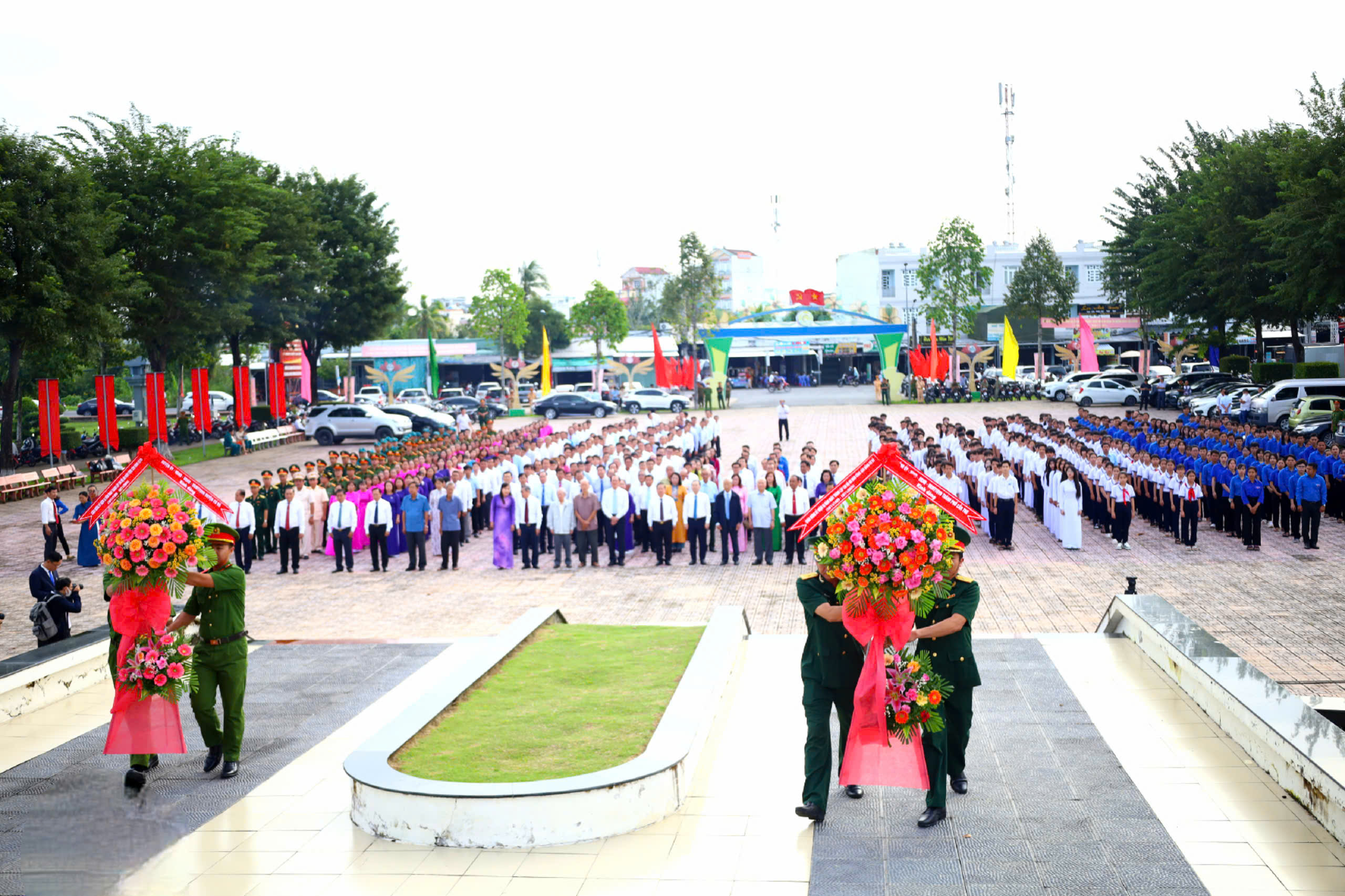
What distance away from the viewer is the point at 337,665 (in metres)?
10.7

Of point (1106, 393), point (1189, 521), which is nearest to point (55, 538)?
point (1189, 521)

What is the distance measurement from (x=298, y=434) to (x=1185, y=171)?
1417 inches

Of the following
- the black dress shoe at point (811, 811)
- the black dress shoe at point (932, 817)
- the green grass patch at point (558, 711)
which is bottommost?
the black dress shoe at point (932, 817)

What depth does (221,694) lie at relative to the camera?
7676 mm

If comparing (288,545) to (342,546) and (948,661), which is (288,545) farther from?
(948,661)

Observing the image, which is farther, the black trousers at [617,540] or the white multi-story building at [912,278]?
the white multi-story building at [912,278]

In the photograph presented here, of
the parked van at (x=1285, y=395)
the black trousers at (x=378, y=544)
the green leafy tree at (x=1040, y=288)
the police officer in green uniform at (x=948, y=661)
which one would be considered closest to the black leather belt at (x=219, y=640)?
the police officer in green uniform at (x=948, y=661)

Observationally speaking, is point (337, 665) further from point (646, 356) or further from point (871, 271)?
point (871, 271)

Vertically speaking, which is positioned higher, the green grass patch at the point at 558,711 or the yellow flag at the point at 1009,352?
the yellow flag at the point at 1009,352

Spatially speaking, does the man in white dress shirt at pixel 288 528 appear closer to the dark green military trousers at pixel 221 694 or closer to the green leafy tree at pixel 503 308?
the dark green military trousers at pixel 221 694

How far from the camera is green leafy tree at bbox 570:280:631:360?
71500 mm

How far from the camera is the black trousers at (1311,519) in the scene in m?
16.3

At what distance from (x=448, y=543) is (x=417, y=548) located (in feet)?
1.70

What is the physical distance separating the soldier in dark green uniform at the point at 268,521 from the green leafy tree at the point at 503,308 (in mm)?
47930
